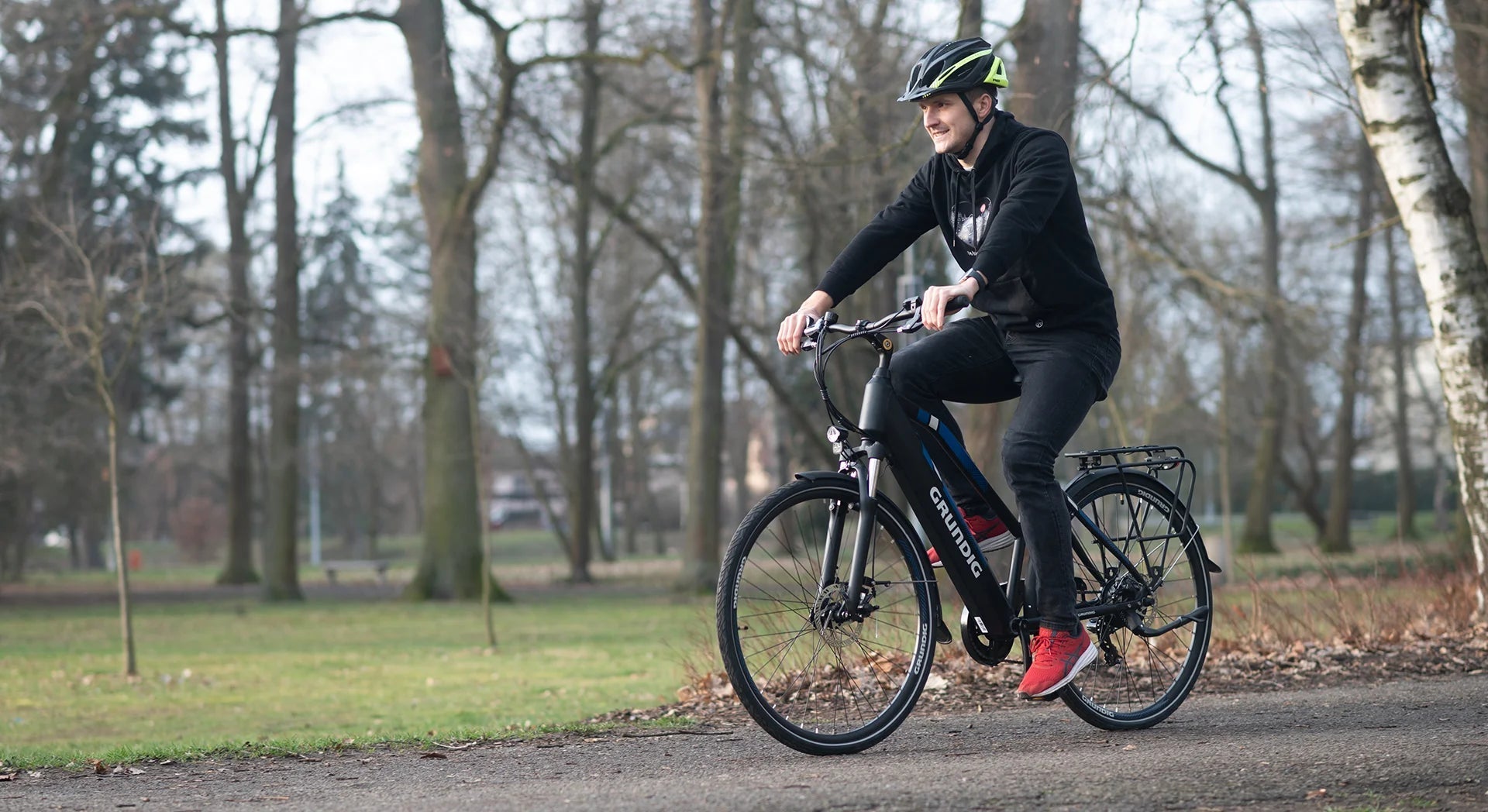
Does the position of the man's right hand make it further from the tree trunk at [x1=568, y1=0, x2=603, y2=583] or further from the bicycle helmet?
the tree trunk at [x1=568, y1=0, x2=603, y2=583]

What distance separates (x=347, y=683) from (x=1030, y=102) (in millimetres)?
7696

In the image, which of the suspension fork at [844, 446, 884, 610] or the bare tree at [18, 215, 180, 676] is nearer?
the suspension fork at [844, 446, 884, 610]

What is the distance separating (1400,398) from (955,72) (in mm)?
35266


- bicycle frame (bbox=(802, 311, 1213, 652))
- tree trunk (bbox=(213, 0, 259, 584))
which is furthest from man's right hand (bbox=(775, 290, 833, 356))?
tree trunk (bbox=(213, 0, 259, 584))

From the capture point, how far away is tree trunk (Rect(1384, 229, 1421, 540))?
33500mm

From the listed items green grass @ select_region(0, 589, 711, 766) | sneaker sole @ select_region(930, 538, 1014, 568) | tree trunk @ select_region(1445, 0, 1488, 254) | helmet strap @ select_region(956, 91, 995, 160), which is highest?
tree trunk @ select_region(1445, 0, 1488, 254)

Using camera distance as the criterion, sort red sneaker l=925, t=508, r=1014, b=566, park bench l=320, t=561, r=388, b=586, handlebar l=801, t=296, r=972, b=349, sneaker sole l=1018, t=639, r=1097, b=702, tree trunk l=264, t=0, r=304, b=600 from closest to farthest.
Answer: handlebar l=801, t=296, r=972, b=349, sneaker sole l=1018, t=639, r=1097, b=702, red sneaker l=925, t=508, r=1014, b=566, tree trunk l=264, t=0, r=304, b=600, park bench l=320, t=561, r=388, b=586

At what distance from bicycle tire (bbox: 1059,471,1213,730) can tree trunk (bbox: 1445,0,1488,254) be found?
6.64 metres

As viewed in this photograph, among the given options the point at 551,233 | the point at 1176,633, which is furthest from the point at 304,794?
the point at 551,233

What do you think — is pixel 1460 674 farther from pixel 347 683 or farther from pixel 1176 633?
pixel 347 683

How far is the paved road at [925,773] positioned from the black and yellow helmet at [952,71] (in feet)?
6.53

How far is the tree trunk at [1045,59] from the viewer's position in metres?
11.9

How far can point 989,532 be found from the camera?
4832 millimetres

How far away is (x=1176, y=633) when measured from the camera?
5395mm
